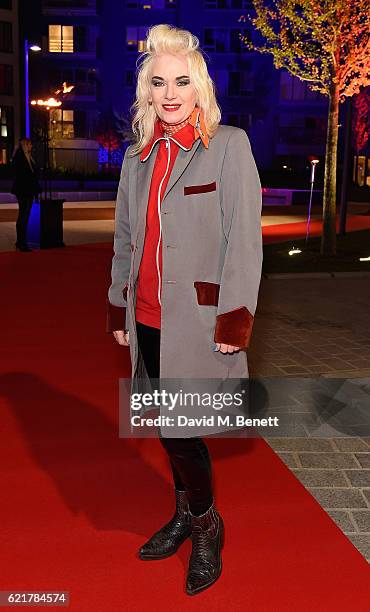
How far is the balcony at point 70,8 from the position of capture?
64.9 metres

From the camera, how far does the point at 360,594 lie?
354 centimetres

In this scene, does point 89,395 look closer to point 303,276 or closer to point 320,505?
point 320,505

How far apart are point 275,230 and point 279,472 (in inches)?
651

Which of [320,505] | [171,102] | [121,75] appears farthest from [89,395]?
[121,75]

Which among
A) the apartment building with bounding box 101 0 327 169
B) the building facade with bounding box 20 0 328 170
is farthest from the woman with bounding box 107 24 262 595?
the apartment building with bounding box 101 0 327 169

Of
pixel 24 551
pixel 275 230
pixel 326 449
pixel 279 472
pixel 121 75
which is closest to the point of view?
pixel 24 551

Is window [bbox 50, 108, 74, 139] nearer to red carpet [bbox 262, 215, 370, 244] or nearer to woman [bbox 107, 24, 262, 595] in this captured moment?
red carpet [bbox 262, 215, 370, 244]

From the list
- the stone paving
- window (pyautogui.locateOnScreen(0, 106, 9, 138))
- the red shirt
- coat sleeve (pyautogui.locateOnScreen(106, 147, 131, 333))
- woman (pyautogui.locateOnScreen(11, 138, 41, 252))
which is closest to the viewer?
the red shirt

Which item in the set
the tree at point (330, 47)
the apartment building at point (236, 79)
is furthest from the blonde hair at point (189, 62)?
the apartment building at point (236, 79)

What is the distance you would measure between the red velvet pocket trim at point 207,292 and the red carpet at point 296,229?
48.8 feet

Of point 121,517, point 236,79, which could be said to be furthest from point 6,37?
point 121,517

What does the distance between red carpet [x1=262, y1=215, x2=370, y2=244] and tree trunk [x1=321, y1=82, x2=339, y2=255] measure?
113 inches

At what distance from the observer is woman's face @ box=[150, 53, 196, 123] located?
10.8 ft

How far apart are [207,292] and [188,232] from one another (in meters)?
0.26
